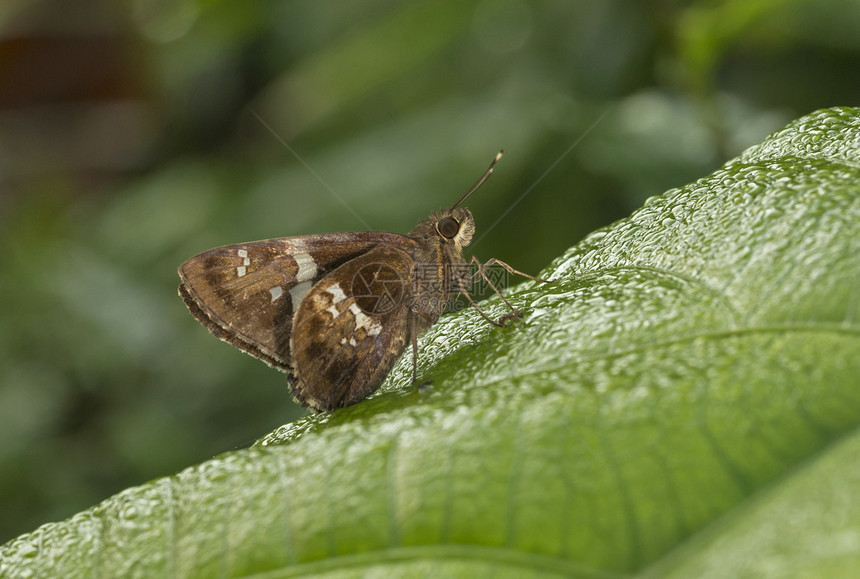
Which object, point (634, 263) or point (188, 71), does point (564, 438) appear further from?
point (188, 71)

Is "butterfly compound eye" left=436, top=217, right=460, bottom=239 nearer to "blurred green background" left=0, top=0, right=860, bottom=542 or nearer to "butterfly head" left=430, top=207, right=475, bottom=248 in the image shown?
"butterfly head" left=430, top=207, right=475, bottom=248

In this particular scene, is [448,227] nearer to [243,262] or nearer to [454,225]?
[454,225]

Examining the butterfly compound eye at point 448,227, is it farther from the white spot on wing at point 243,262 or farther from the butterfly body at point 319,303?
the white spot on wing at point 243,262

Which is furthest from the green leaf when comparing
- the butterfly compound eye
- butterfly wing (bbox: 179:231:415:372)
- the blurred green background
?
the blurred green background

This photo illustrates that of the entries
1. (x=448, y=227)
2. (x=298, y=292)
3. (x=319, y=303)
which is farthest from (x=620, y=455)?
(x=448, y=227)

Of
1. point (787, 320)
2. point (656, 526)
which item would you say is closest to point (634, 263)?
point (787, 320)

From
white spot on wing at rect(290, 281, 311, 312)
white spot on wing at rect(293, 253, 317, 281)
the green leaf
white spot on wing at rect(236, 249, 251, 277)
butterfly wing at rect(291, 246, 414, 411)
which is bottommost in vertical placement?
the green leaf
